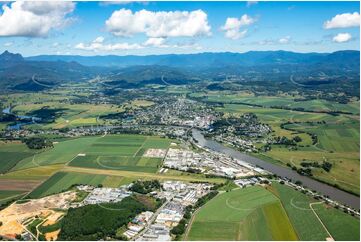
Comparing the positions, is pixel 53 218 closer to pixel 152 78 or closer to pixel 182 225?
pixel 182 225

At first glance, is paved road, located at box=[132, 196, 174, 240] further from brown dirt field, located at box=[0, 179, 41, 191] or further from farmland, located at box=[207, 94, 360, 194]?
farmland, located at box=[207, 94, 360, 194]

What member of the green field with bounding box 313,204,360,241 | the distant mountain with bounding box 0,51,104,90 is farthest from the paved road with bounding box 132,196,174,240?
the distant mountain with bounding box 0,51,104,90

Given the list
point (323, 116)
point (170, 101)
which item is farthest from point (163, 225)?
point (170, 101)

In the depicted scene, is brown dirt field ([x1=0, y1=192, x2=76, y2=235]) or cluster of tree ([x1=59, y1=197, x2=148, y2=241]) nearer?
cluster of tree ([x1=59, y1=197, x2=148, y2=241])

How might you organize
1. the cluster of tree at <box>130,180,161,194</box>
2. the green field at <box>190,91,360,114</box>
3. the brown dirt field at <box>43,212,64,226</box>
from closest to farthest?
the brown dirt field at <box>43,212,64,226</box> → the cluster of tree at <box>130,180,161,194</box> → the green field at <box>190,91,360,114</box>

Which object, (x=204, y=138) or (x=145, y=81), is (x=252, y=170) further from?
(x=145, y=81)

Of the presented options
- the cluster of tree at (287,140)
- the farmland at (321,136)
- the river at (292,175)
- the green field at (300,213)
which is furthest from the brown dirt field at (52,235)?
the cluster of tree at (287,140)

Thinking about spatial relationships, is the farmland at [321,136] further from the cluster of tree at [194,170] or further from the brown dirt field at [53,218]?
the brown dirt field at [53,218]
